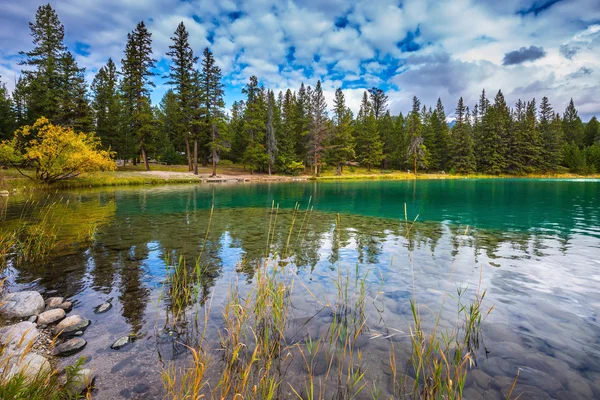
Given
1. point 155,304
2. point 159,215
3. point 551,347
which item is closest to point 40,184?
point 159,215

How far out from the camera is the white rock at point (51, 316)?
4.66 meters

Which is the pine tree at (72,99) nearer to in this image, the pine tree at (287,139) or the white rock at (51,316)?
the pine tree at (287,139)

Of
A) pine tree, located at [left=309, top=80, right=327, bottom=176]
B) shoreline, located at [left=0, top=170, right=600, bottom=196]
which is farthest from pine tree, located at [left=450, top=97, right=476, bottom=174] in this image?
pine tree, located at [left=309, top=80, right=327, bottom=176]

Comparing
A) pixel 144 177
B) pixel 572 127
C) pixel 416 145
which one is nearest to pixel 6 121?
pixel 144 177

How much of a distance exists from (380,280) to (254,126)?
49.6 m

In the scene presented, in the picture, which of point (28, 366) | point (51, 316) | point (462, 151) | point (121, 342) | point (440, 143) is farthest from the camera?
point (440, 143)

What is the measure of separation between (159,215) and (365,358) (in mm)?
14530

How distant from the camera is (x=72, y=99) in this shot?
128 feet

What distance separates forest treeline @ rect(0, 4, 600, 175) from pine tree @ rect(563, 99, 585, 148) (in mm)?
299

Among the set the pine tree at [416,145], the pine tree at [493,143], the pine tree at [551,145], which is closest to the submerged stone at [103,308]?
the pine tree at [416,145]

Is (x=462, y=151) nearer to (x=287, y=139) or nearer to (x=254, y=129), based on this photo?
(x=287, y=139)

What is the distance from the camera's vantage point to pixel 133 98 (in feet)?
149

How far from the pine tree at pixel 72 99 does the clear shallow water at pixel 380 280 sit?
29347 millimetres

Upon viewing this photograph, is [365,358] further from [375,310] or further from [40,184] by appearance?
[40,184]
